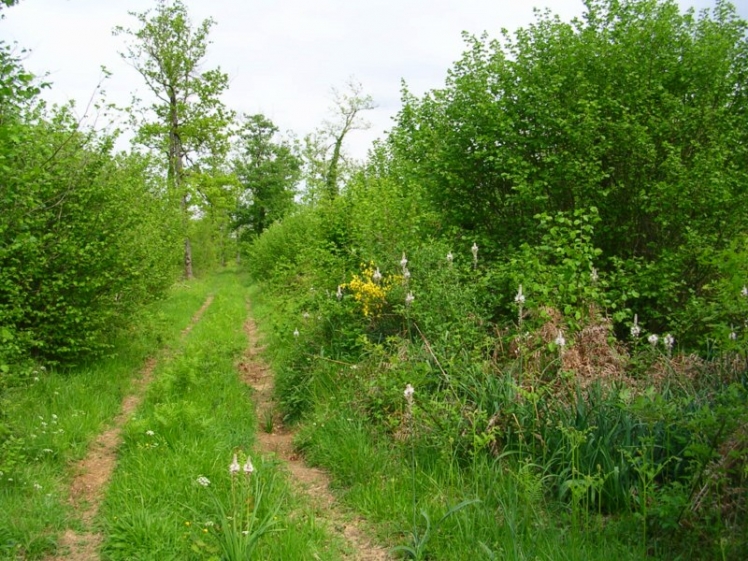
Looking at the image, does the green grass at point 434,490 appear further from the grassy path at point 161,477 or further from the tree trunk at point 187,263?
the tree trunk at point 187,263

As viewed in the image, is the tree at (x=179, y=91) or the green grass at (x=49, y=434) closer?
the green grass at (x=49, y=434)

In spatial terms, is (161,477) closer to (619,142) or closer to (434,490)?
(434,490)

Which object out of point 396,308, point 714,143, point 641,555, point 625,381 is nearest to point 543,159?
point 714,143

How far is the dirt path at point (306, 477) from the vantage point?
3912mm

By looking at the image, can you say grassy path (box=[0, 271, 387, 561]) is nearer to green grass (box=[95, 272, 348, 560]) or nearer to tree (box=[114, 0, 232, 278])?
green grass (box=[95, 272, 348, 560])

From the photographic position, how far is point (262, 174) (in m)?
41.2

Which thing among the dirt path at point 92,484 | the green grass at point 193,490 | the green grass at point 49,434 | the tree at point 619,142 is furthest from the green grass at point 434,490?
the tree at point 619,142

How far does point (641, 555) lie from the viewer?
328 centimetres

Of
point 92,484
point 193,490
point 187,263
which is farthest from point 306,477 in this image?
point 187,263

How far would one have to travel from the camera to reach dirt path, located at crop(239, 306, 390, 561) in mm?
3912

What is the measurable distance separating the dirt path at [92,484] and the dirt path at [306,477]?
4.73 ft

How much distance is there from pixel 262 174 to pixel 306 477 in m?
38.0

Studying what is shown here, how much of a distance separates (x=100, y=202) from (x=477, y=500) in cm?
695

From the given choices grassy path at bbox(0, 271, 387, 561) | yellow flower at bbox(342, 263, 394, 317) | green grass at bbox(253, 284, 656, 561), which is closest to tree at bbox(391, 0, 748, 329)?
yellow flower at bbox(342, 263, 394, 317)
